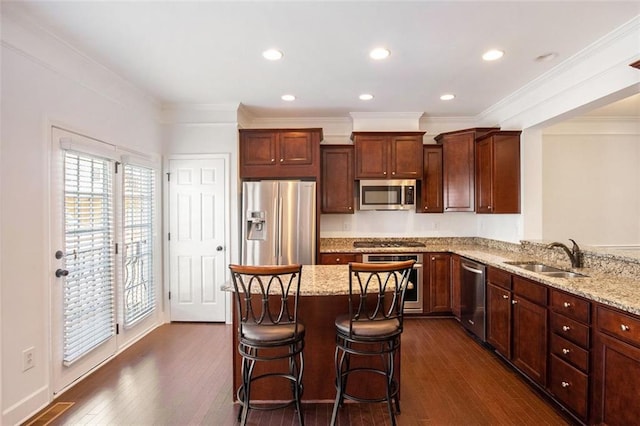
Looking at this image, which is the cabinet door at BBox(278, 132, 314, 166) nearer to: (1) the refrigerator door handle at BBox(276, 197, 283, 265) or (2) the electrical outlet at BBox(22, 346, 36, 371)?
(1) the refrigerator door handle at BBox(276, 197, 283, 265)

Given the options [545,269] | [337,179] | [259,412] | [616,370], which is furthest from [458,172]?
[259,412]

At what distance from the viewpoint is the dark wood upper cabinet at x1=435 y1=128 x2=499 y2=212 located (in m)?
4.36

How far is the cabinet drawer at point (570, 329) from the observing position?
211 cm

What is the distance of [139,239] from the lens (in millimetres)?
3781

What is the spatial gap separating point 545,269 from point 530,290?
641 millimetres

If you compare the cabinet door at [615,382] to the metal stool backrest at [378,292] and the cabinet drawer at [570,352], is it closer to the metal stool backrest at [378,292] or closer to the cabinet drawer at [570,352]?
the cabinet drawer at [570,352]

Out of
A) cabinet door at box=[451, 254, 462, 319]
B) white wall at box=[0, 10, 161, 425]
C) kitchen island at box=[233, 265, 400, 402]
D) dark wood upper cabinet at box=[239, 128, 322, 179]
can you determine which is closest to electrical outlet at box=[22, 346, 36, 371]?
white wall at box=[0, 10, 161, 425]

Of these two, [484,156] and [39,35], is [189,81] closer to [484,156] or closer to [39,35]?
[39,35]

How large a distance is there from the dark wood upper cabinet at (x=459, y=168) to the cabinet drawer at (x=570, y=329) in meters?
2.20

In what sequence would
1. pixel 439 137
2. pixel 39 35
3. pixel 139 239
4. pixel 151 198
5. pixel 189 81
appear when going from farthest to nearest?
pixel 439 137 → pixel 151 198 → pixel 139 239 → pixel 189 81 → pixel 39 35

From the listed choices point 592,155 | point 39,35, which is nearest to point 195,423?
point 39,35

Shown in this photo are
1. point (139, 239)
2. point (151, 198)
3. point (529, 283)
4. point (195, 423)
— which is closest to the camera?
point (195, 423)

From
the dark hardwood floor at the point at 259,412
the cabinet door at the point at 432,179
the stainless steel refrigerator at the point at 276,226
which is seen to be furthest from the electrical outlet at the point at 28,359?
the cabinet door at the point at 432,179

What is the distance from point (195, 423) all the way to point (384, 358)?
1364mm
